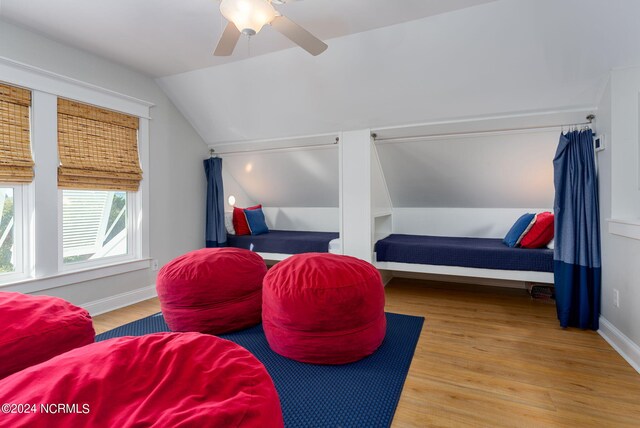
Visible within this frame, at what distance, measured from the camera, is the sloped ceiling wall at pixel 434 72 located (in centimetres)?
213

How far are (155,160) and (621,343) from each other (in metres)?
4.32

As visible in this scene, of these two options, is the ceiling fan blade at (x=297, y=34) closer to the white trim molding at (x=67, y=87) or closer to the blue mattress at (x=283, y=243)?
the white trim molding at (x=67, y=87)

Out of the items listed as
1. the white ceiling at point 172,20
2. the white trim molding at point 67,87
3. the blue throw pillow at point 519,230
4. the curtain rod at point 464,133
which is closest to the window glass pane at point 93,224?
the white trim molding at point 67,87

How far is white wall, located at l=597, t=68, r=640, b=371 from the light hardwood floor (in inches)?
9.6

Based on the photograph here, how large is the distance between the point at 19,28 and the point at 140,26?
3.05 feet

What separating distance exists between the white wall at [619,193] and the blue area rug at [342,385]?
53.6 inches

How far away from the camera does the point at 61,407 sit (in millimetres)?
757

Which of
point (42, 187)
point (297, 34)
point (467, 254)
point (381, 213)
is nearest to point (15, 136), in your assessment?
point (42, 187)

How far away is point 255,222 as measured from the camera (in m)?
4.42

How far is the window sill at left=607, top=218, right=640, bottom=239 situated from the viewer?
190 centimetres

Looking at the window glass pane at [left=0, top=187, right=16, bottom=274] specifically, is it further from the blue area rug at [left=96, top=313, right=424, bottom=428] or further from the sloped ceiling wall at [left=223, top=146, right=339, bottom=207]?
the sloped ceiling wall at [left=223, top=146, right=339, bottom=207]

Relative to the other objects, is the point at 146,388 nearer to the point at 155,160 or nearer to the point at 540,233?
the point at 155,160

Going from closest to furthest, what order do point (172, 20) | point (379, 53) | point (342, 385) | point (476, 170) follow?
point (342, 385) → point (172, 20) → point (379, 53) → point (476, 170)

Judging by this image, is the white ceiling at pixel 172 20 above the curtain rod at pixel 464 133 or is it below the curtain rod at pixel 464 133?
above
